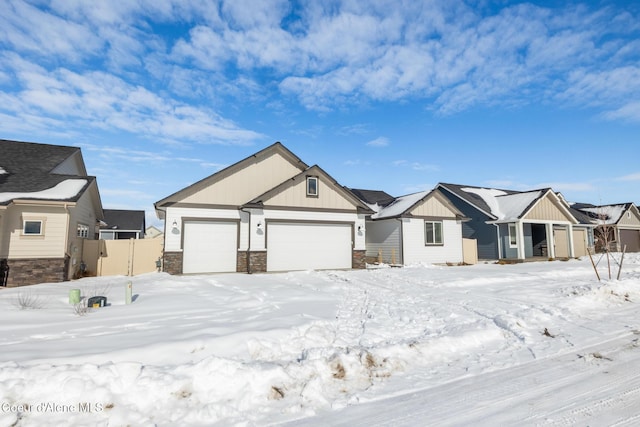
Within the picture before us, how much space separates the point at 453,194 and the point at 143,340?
25.1 m

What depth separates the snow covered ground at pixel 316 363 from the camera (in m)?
3.58

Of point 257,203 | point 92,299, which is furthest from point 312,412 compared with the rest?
point 257,203

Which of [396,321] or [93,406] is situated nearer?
[93,406]

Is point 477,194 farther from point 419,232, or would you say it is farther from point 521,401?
point 521,401

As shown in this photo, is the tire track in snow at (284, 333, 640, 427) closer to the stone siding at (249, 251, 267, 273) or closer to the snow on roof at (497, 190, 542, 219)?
the stone siding at (249, 251, 267, 273)

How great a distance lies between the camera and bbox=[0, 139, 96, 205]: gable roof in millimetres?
13078

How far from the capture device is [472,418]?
345 cm

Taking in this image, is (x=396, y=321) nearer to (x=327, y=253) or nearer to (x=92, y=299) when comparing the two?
(x=92, y=299)

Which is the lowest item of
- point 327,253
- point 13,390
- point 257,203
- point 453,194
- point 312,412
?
point 312,412

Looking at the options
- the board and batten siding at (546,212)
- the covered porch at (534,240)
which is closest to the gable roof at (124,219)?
the covered porch at (534,240)

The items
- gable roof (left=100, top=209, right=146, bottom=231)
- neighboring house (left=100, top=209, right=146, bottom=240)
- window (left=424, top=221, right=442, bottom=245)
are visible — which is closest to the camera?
window (left=424, top=221, right=442, bottom=245)

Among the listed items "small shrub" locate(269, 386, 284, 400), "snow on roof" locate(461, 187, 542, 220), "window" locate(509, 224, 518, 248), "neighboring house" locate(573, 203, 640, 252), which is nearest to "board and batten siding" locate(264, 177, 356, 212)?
"small shrub" locate(269, 386, 284, 400)

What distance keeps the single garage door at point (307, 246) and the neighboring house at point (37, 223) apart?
8.49 meters

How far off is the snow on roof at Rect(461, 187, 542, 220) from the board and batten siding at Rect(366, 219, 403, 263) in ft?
27.4
